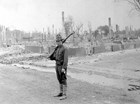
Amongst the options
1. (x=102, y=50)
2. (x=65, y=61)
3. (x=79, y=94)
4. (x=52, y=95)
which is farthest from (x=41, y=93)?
(x=102, y=50)

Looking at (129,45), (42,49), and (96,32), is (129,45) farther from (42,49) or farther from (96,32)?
(96,32)

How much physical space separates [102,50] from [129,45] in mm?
7080

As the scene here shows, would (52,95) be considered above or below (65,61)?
below

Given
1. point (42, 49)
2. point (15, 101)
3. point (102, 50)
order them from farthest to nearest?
point (42, 49) → point (102, 50) → point (15, 101)

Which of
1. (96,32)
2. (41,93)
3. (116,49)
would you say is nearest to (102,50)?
(116,49)

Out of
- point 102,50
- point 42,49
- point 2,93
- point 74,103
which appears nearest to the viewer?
point 74,103

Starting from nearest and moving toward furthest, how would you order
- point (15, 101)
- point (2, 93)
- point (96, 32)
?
point (15, 101)
point (2, 93)
point (96, 32)

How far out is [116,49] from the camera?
3319 cm

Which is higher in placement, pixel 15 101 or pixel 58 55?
pixel 58 55

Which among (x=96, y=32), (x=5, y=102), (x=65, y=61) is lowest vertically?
(x=5, y=102)

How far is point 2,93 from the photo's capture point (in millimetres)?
8781

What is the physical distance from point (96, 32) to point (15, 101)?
72.7 meters

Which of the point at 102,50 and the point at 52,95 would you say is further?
the point at 102,50

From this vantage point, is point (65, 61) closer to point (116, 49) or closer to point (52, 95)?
point (52, 95)
